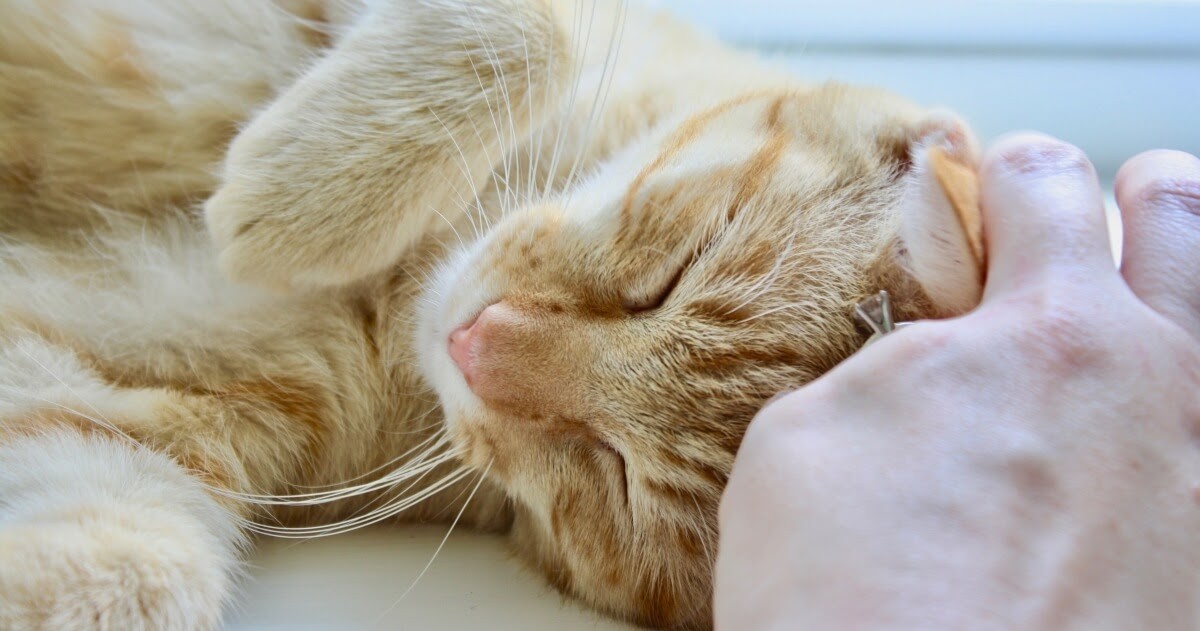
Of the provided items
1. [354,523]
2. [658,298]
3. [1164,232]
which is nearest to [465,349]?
[658,298]

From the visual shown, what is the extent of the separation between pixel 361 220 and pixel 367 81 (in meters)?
0.19

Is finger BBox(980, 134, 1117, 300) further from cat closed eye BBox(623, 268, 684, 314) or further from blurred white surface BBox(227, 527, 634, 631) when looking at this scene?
blurred white surface BBox(227, 527, 634, 631)

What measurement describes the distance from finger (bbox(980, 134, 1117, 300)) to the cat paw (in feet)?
2.63

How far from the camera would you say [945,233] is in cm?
77

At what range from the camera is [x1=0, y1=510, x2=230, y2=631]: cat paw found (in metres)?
0.80

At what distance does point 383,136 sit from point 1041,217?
737 mm

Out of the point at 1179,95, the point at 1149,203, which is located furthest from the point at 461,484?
the point at 1179,95

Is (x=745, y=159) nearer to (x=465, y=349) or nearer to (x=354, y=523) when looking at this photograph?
(x=465, y=349)

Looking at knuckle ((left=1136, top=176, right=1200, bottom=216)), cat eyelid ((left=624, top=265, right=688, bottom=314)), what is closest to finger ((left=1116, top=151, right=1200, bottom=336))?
knuckle ((left=1136, top=176, right=1200, bottom=216))

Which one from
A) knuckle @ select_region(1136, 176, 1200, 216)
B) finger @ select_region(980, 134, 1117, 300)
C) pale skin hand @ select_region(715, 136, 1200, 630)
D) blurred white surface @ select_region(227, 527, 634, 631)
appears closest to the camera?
pale skin hand @ select_region(715, 136, 1200, 630)

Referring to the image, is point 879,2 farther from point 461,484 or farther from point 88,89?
point 88,89

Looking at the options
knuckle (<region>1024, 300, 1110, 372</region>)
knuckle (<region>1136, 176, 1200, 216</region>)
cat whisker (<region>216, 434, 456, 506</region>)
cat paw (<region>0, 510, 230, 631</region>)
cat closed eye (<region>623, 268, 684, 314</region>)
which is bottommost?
cat whisker (<region>216, 434, 456, 506</region>)

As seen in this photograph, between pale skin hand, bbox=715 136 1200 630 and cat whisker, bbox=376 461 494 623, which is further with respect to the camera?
cat whisker, bbox=376 461 494 623

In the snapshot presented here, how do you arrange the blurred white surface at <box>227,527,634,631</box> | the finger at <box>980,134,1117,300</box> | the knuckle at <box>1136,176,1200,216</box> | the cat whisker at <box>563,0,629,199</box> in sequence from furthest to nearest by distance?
the cat whisker at <box>563,0,629,199</box>
the blurred white surface at <box>227,527,634,631</box>
the knuckle at <box>1136,176,1200,216</box>
the finger at <box>980,134,1117,300</box>
